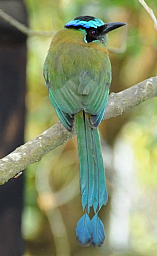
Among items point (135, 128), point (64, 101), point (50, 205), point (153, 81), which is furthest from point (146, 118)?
point (64, 101)

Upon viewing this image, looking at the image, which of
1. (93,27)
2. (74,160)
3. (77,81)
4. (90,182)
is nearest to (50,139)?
(90,182)

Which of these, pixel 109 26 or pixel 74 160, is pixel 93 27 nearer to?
pixel 109 26

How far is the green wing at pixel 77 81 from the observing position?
6.95 feet

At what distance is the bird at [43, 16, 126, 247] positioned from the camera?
6.19ft

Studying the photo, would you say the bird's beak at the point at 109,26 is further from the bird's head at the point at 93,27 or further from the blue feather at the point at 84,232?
the blue feather at the point at 84,232

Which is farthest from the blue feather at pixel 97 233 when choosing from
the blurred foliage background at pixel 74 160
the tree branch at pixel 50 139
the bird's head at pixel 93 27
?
the blurred foliage background at pixel 74 160

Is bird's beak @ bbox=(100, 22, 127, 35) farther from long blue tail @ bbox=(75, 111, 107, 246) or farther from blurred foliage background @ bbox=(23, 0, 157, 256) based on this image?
blurred foliage background @ bbox=(23, 0, 157, 256)

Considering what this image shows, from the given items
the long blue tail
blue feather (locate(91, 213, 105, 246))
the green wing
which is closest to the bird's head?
the green wing

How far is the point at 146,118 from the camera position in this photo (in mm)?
3598

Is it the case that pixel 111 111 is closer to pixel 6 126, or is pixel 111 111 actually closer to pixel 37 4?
pixel 6 126

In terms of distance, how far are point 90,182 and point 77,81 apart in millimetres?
554

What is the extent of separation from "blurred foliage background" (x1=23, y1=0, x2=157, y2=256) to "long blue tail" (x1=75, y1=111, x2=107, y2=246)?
1.47 meters

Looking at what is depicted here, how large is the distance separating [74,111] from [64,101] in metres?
0.10

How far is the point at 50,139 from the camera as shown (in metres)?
2.03
